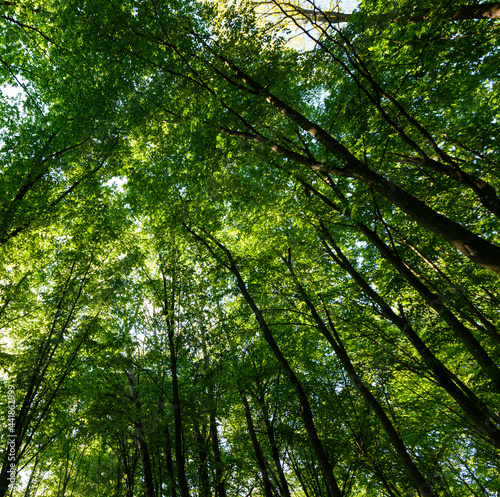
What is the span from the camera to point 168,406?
684 centimetres

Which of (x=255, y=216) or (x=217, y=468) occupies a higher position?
(x=255, y=216)

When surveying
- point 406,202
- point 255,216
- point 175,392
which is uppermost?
point 255,216

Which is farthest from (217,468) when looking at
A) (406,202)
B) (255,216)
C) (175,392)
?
(406,202)

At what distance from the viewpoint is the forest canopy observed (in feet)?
15.2

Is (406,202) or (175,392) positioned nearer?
(406,202)

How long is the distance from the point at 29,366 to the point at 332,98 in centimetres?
919

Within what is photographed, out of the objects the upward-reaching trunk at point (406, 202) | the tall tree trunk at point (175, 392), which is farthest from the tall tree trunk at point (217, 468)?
the upward-reaching trunk at point (406, 202)

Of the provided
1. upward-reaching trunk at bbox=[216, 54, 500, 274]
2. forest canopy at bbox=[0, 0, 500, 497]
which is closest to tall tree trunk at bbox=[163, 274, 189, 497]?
forest canopy at bbox=[0, 0, 500, 497]

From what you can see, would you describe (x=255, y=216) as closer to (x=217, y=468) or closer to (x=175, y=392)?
(x=175, y=392)

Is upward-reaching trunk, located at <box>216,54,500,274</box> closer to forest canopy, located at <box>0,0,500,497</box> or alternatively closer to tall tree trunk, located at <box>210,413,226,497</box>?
forest canopy, located at <box>0,0,500,497</box>

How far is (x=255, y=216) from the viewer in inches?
272

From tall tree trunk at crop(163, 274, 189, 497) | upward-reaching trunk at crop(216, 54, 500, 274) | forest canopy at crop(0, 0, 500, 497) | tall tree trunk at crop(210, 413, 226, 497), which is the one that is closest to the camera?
upward-reaching trunk at crop(216, 54, 500, 274)

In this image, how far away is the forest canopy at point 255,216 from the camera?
15.2ft

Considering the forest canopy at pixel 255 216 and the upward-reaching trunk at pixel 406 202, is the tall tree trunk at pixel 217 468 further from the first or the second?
the upward-reaching trunk at pixel 406 202
